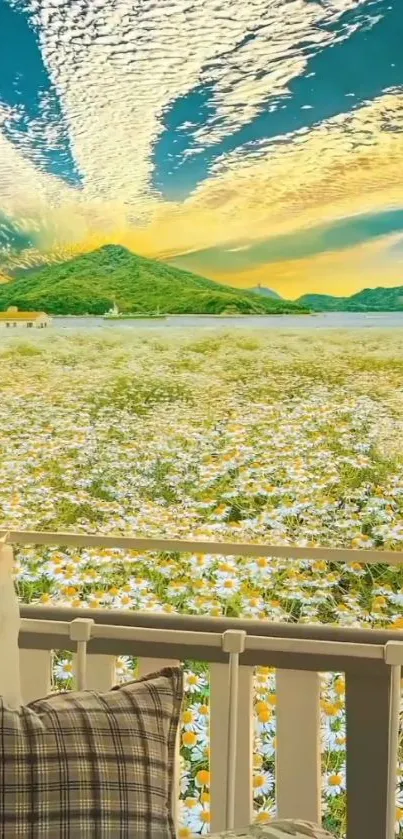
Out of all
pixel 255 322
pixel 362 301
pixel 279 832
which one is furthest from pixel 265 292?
pixel 279 832

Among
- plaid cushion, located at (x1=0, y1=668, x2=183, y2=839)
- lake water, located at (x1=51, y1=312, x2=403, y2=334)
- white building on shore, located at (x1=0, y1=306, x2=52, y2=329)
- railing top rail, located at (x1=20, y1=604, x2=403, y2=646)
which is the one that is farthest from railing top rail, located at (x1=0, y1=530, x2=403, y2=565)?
white building on shore, located at (x1=0, y1=306, x2=52, y2=329)

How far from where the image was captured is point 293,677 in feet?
4.46

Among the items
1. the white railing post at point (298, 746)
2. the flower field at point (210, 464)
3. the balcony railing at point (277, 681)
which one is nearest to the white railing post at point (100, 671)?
the balcony railing at point (277, 681)

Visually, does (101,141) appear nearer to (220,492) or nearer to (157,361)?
(157,361)

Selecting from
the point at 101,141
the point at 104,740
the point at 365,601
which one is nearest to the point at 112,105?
the point at 101,141

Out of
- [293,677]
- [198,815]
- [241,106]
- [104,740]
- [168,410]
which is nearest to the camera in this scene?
[104,740]

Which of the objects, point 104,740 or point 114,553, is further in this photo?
point 114,553

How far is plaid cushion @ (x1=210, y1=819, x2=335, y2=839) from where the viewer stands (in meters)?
1.01

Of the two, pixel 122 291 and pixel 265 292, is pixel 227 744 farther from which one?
pixel 122 291

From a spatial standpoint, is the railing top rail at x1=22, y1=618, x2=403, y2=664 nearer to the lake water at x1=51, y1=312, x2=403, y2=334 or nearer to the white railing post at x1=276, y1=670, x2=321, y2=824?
the white railing post at x1=276, y1=670, x2=321, y2=824

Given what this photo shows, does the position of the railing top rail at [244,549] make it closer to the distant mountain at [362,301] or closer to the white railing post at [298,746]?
the white railing post at [298,746]

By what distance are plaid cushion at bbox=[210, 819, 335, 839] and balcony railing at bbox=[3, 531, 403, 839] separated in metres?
0.26

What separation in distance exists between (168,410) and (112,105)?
0.88 m

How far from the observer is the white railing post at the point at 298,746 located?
1.35 meters
